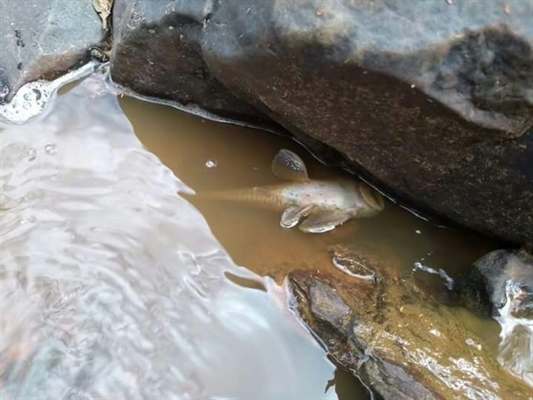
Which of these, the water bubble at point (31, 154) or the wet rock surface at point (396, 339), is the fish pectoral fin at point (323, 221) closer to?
the wet rock surface at point (396, 339)

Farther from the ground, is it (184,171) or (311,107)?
(311,107)

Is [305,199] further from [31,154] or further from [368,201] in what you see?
[31,154]

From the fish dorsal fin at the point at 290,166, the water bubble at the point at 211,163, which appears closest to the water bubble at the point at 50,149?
the water bubble at the point at 211,163

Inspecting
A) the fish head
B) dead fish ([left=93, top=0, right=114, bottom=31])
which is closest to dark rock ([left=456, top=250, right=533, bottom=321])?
the fish head

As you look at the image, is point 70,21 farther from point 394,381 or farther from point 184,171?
point 394,381

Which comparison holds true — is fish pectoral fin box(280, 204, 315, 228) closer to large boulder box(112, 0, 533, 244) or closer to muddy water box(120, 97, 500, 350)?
muddy water box(120, 97, 500, 350)

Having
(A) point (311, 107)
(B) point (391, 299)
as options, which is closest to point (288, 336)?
(B) point (391, 299)
